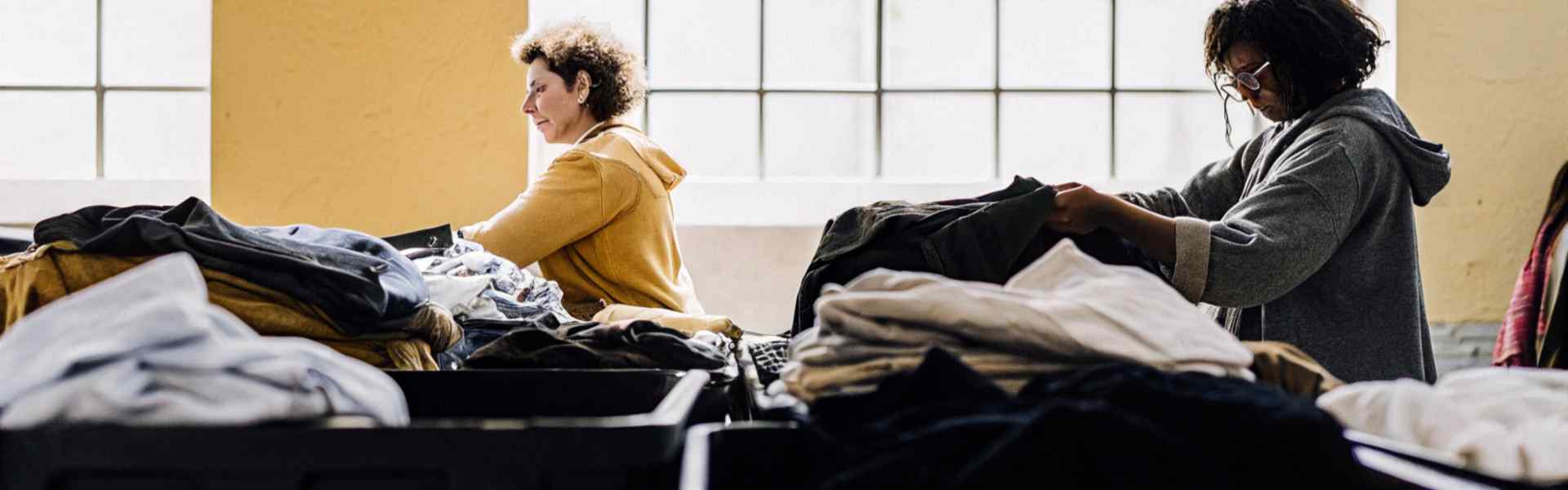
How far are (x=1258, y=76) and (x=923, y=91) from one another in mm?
1981

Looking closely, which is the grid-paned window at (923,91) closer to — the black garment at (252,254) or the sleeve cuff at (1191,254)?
the sleeve cuff at (1191,254)

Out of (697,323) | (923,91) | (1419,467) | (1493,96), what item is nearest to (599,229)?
(697,323)

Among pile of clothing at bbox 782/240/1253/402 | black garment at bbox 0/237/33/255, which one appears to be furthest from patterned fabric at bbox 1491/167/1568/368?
black garment at bbox 0/237/33/255

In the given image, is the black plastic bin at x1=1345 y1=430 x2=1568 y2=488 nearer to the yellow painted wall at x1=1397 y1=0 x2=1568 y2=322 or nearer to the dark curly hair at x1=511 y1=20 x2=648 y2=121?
the dark curly hair at x1=511 y1=20 x2=648 y2=121

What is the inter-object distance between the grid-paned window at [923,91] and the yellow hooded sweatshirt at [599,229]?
1.24 m

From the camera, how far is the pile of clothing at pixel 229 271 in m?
1.11

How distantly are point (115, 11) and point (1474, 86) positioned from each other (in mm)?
3995

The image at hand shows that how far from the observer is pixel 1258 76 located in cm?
183

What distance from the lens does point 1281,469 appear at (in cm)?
61

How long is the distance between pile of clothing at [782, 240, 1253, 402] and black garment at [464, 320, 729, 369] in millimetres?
395

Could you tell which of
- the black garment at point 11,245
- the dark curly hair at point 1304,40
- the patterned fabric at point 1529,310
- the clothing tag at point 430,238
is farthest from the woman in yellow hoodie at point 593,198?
the patterned fabric at point 1529,310

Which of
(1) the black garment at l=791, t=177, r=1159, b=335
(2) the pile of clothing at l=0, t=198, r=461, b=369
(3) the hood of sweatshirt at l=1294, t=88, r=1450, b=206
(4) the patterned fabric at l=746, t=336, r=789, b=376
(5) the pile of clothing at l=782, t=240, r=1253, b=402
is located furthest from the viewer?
(3) the hood of sweatshirt at l=1294, t=88, r=1450, b=206

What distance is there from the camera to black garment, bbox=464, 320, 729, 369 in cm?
116

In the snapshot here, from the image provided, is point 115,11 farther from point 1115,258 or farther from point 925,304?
point 925,304
